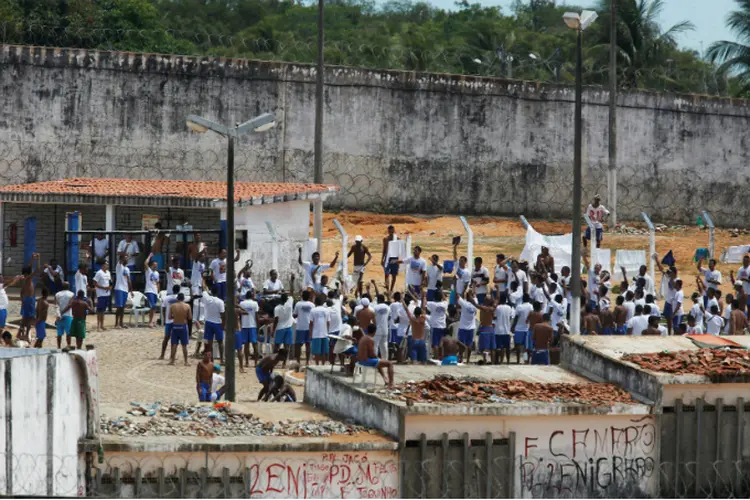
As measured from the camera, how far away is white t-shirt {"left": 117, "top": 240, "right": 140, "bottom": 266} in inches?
1077

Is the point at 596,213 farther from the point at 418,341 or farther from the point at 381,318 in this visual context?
the point at 418,341

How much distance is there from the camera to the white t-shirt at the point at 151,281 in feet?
85.8

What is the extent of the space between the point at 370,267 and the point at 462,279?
5.21 m

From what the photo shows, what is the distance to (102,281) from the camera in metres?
25.9

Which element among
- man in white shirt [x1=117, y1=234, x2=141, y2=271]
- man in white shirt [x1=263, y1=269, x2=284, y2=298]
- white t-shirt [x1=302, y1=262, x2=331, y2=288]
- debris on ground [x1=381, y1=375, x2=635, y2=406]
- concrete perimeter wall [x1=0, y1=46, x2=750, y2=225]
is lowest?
debris on ground [x1=381, y1=375, x2=635, y2=406]

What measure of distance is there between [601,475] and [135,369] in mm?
8482

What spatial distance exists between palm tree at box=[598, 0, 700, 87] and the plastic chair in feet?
67.0

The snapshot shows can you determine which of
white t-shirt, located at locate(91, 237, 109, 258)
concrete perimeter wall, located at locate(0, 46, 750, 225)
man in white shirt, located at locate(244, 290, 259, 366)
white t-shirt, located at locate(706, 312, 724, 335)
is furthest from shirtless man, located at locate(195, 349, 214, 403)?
concrete perimeter wall, located at locate(0, 46, 750, 225)

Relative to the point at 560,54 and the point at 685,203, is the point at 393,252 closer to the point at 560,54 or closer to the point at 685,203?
the point at 685,203

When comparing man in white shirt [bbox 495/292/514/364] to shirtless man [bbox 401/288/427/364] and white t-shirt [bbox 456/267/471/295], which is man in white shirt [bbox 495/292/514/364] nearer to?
shirtless man [bbox 401/288/427/364]

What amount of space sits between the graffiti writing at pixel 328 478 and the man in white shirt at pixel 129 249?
1238 centimetres

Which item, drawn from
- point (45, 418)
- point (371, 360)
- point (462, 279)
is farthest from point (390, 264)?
point (45, 418)

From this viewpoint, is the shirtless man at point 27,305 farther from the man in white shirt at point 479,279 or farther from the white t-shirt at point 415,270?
the man in white shirt at point 479,279

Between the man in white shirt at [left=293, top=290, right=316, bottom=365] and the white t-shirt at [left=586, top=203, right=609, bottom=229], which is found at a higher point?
the white t-shirt at [left=586, top=203, right=609, bottom=229]
